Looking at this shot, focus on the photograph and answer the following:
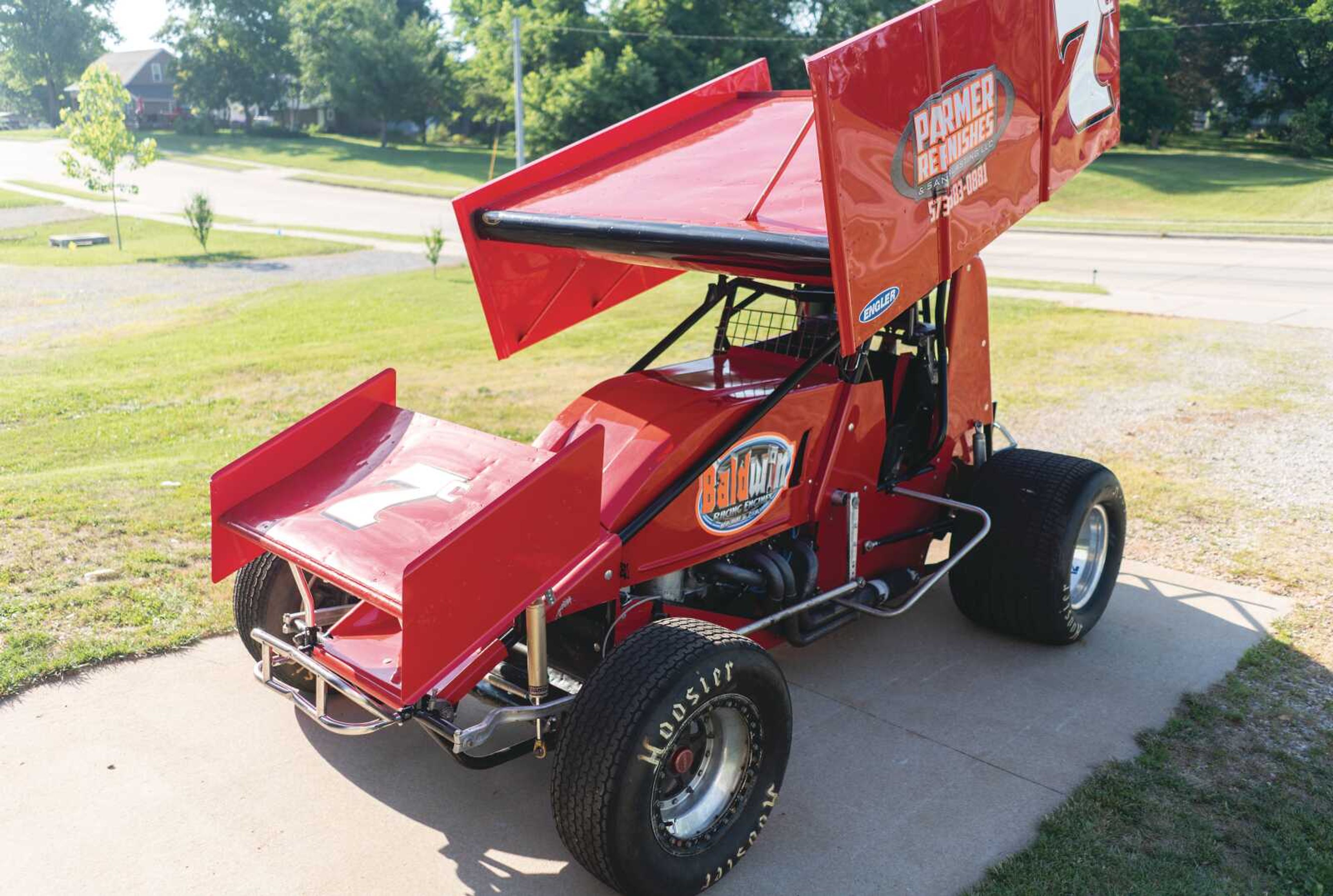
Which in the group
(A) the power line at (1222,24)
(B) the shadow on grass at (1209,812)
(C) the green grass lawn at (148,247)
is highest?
(A) the power line at (1222,24)

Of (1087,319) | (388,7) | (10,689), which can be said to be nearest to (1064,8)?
(10,689)

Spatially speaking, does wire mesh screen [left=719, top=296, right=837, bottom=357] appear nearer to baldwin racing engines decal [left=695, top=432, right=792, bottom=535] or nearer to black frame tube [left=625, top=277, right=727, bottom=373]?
black frame tube [left=625, top=277, right=727, bottom=373]

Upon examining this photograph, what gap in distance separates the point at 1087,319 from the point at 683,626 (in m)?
12.4

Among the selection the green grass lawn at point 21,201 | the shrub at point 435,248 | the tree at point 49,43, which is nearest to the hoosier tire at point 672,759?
the shrub at point 435,248

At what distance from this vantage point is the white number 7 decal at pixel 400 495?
4.50 m

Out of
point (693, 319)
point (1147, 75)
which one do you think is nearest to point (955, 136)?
point (693, 319)

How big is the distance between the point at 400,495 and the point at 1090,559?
3.83 m

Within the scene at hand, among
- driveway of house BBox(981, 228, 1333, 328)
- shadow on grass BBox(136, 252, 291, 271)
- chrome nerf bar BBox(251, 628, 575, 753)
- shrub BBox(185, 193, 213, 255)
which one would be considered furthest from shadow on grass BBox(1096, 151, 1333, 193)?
chrome nerf bar BBox(251, 628, 575, 753)

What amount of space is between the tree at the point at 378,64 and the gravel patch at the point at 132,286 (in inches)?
1648

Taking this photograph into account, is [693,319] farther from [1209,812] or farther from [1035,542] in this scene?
[1209,812]

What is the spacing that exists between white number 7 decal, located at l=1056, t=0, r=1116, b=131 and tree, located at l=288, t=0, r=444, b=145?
62.8 m

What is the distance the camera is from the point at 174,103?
9294 centimetres

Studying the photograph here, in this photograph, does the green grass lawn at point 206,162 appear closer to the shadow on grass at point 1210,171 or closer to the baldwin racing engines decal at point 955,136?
the shadow on grass at point 1210,171

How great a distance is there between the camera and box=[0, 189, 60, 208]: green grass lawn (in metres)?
38.4
